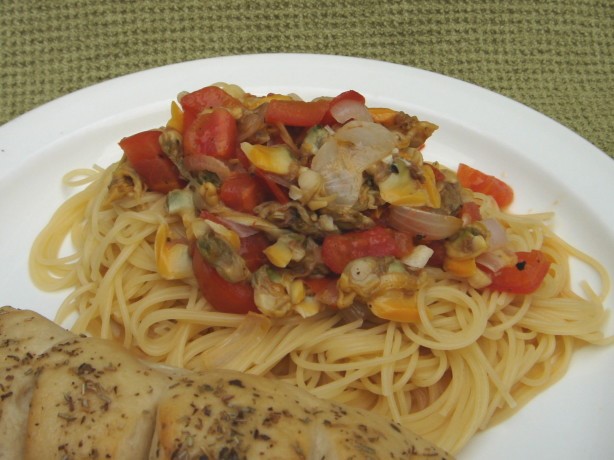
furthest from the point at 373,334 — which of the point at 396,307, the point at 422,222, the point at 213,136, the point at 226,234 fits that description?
the point at 213,136

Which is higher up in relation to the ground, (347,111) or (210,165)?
(347,111)

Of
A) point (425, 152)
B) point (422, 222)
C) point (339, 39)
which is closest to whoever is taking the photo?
point (422, 222)

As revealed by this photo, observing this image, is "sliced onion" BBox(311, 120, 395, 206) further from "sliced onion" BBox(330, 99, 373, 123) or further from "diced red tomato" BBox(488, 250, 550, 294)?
"diced red tomato" BBox(488, 250, 550, 294)

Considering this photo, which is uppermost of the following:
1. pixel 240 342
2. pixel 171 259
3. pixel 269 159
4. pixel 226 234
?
pixel 269 159

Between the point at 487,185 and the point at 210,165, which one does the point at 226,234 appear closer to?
the point at 210,165

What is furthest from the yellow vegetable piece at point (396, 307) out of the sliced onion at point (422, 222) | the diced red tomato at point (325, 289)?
the sliced onion at point (422, 222)

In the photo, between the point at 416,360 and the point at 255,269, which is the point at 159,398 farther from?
the point at 416,360

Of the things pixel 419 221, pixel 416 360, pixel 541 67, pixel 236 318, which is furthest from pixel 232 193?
pixel 541 67
